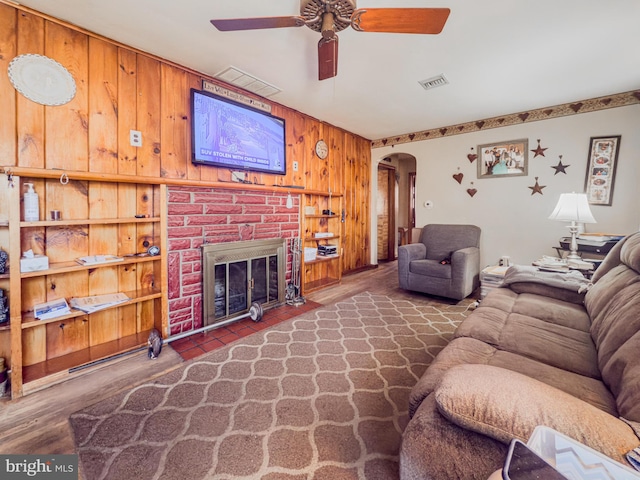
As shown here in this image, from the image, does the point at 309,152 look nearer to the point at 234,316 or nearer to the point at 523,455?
the point at 234,316

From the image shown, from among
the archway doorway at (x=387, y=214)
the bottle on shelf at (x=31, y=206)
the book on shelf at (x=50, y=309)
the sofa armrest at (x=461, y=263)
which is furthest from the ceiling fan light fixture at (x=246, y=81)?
the archway doorway at (x=387, y=214)

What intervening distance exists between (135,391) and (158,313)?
78 centimetres

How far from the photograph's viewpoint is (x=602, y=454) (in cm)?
52

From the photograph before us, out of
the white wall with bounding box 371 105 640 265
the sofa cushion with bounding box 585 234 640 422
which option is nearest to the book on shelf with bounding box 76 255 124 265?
the sofa cushion with bounding box 585 234 640 422

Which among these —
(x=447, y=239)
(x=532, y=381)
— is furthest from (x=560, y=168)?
(x=532, y=381)

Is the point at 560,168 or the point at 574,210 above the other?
the point at 560,168

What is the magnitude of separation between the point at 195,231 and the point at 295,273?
1312mm

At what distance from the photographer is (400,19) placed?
1.45 meters

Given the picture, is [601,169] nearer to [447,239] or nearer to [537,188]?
[537,188]

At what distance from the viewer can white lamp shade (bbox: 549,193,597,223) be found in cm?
250

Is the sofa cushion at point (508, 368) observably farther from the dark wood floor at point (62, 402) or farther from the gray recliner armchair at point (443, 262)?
the gray recliner armchair at point (443, 262)

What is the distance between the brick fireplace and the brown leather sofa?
6.74ft

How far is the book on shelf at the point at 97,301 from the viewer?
6.00 feet

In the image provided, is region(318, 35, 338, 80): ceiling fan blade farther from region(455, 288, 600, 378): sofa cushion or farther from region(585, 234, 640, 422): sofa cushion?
region(585, 234, 640, 422): sofa cushion
